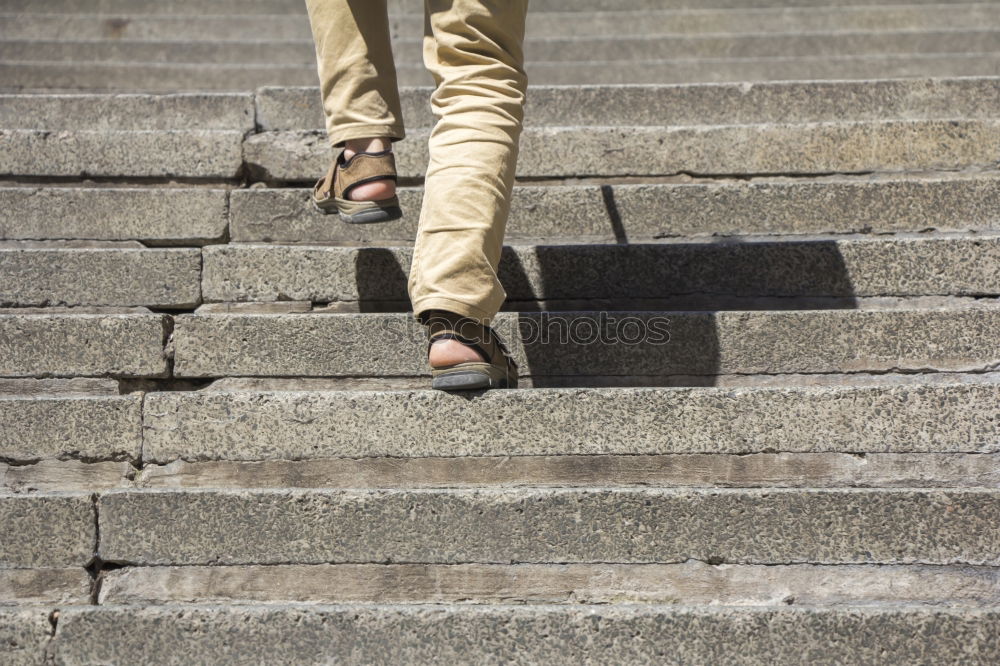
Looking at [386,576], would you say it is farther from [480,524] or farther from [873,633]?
[873,633]

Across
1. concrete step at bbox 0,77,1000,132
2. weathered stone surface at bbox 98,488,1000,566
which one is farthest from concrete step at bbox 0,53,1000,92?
weathered stone surface at bbox 98,488,1000,566

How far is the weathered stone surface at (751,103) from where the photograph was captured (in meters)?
3.64

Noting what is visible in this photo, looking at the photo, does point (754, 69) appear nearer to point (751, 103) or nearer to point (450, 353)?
point (751, 103)

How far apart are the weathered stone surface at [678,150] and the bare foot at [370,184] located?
35.2 inches

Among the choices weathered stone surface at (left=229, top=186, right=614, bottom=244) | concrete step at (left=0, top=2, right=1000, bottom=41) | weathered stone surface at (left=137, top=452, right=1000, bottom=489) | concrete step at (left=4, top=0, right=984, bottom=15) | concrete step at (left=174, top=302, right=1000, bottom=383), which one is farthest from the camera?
concrete step at (left=4, top=0, right=984, bottom=15)

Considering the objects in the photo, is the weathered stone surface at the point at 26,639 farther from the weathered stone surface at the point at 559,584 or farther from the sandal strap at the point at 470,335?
the sandal strap at the point at 470,335

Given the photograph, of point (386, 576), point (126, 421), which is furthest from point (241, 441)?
point (386, 576)

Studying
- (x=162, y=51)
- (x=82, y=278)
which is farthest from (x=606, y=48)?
(x=82, y=278)

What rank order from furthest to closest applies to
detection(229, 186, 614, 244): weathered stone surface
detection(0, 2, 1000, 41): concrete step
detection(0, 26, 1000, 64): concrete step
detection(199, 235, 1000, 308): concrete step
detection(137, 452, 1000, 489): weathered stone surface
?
detection(0, 2, 1000, 41): concrete step < detection(0, 26, 1000, 64): concrete step < detection(229, 186, 614, 244): weathered stone surface < detection(199, 235, 1000, 308): concrete step < detection(137, 452, 1000, 489): weathered stone surface

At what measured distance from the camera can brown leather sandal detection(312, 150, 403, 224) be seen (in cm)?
241

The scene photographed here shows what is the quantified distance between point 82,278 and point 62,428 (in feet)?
1.87

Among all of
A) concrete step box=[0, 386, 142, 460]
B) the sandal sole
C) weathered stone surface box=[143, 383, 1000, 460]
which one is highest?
the sandal sole

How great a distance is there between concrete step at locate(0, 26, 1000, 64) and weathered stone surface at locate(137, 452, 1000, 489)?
3632 mm

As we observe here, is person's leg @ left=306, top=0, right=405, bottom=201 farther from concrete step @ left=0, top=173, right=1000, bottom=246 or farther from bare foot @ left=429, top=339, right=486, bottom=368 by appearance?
concrete step @ left=0, top=173, right=1000, bottom=246
